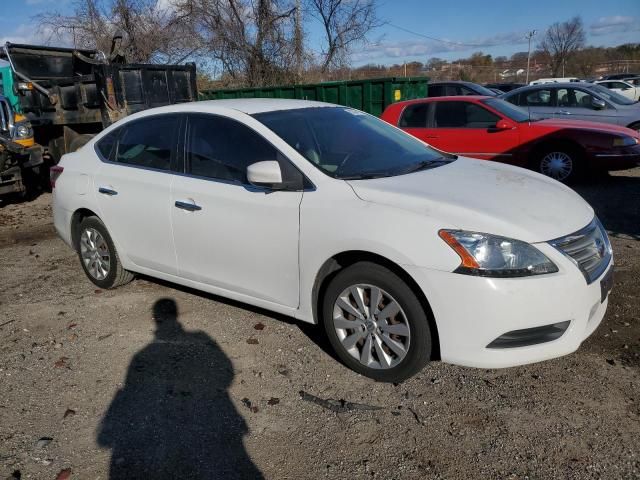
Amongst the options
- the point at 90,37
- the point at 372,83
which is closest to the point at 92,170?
the point at 372,83

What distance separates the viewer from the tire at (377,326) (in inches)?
122

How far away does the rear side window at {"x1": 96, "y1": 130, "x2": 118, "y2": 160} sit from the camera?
15.8ft

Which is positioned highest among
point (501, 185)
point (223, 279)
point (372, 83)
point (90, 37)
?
point (90, 37)

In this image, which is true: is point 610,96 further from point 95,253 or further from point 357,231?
point 95,253

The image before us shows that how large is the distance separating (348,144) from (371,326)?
145cm

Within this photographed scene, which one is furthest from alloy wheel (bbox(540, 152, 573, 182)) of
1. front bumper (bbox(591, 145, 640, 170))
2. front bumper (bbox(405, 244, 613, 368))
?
front bumper (bbox(405, 244, 613, 368))

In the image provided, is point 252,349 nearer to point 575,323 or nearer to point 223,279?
point 223,279

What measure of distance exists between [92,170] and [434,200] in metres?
3.22

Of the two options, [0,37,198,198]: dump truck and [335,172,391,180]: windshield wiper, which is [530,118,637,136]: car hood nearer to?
[335,172,391,180]: windshield wiper

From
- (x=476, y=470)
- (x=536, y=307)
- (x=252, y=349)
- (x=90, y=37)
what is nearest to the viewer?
(x=476, y=470)

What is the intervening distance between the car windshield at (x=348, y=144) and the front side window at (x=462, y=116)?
15.8 ft

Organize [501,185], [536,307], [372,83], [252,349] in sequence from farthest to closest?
1. [372,83]
2. [252,349]
3. [501,185]
4. [536,307]

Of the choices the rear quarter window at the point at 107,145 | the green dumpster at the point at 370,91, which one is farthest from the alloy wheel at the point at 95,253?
the green dumpster at the point at 370,91

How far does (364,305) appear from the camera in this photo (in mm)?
3281
